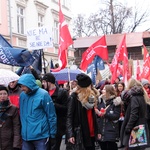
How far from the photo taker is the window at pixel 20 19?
19.8 metres

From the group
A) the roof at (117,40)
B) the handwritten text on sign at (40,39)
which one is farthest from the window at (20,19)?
the roof at (117,40)

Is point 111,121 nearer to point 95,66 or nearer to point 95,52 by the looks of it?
point 95,52

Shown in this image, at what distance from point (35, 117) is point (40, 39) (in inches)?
124

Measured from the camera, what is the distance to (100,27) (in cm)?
4625

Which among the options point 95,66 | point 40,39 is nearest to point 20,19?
point 95,66

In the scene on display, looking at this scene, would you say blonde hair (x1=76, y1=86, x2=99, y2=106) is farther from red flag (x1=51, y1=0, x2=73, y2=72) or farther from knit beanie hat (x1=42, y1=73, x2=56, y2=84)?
red flag (x1=51, y1=0, x2=73, y2=72)

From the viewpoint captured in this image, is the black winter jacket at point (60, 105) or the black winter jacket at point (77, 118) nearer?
the black winter jacket at point (77, 118)

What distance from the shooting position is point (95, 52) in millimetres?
11438

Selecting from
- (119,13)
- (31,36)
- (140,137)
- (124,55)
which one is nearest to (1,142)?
(140,137)

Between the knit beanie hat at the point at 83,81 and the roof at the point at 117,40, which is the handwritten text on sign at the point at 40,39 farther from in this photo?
the roof at the point at 117,40

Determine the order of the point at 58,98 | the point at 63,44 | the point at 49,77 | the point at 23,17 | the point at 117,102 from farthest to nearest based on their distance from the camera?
the point at 23,17, the point at 63,44, the point at 117,102, the point at 58,98, the point at 49,77

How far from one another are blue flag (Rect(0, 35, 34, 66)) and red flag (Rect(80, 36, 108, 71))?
4393 mm

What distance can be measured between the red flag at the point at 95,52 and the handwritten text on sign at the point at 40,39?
366cm

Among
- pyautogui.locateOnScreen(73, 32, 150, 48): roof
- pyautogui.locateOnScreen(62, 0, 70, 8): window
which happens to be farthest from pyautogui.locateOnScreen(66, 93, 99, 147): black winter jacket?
pyautogui.locateOnScreen(73, 32, 150, 48): roof
